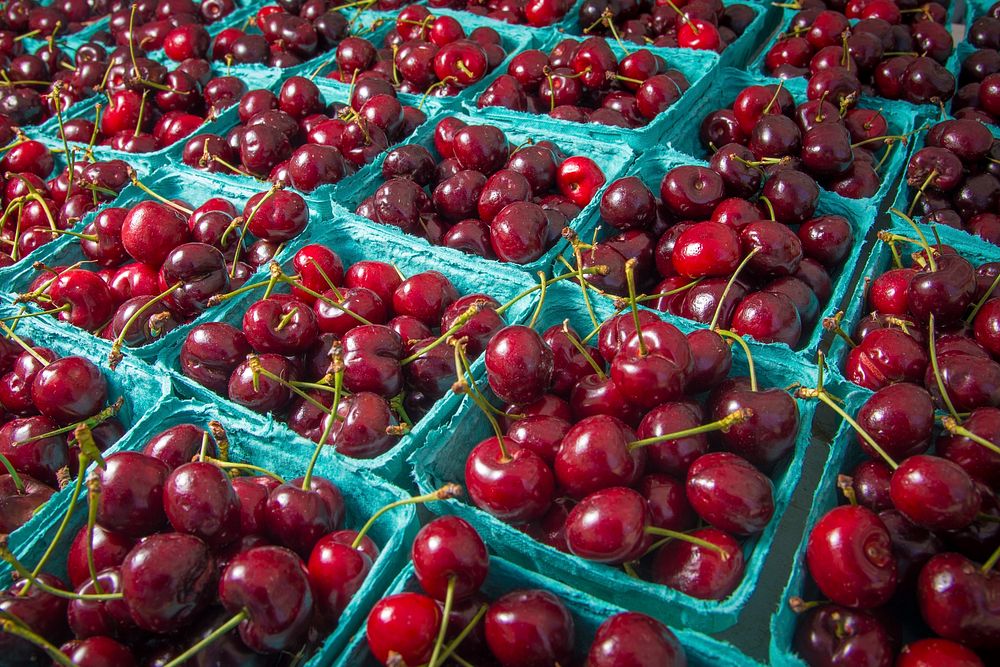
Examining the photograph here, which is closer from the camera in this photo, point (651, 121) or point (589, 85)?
point (651, 121)

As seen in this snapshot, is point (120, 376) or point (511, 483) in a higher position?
point (511, 483)

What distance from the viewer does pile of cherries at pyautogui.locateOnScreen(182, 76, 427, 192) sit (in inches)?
81.8

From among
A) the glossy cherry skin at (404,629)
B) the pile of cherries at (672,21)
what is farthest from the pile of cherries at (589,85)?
the glossy cherry skin at (404,629)

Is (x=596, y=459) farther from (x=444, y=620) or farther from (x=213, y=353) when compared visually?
(x=213, y=353)

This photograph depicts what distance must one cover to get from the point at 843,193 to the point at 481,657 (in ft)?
5.10

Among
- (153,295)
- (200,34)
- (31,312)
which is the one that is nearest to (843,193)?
(153,295)

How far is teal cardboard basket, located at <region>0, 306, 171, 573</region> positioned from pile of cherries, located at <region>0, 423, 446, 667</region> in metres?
0.31

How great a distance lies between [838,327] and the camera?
1.43 meters

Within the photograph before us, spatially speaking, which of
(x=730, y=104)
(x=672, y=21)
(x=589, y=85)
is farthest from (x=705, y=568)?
(x=672, y=21)

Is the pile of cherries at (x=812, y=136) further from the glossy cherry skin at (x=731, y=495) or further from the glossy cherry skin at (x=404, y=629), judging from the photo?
the glossy cherry skin at (x=404, y=629)

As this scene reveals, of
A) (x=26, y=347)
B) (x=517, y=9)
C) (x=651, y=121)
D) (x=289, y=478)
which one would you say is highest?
(x=517, y=9)

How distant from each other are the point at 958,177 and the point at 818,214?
0.41 meters

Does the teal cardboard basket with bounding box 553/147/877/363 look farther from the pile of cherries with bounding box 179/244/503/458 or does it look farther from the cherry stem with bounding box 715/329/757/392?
the pile of cherries with bounding box 179/244/503/458

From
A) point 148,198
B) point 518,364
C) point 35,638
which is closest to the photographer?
point 35,638
